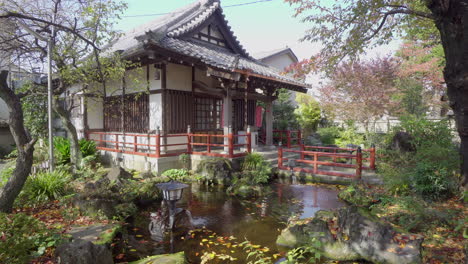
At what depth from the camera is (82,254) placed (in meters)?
3.16

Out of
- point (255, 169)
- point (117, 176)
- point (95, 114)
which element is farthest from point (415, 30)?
point (95, 114)

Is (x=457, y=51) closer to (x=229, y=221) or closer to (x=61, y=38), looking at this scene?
(x=229, y=221)

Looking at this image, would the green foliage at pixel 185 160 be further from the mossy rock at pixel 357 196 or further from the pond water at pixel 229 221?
the mossy rock at pixel 357 196

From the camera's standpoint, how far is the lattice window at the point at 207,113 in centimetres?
1184

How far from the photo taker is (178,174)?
962 centimetres

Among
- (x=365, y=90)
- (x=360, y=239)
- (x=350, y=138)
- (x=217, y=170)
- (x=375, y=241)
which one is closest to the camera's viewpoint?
(x=375, y=241)

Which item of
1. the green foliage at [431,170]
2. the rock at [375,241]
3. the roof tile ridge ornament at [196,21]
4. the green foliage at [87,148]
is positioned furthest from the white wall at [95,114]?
the green foliage at [431,170]

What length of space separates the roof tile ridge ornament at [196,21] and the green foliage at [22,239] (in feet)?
28.2

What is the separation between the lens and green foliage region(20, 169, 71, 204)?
19.3 feet

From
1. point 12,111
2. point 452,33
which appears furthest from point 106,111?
point 452,33

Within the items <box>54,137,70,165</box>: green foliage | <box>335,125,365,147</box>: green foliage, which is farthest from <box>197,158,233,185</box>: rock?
<box>335,125,365,147</box>: green foliage

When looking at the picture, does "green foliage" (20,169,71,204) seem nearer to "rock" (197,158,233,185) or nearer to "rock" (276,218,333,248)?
"rock" (197,158,233,185)

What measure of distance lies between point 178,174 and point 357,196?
19.5 ft

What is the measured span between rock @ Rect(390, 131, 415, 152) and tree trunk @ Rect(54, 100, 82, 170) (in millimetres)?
11969
